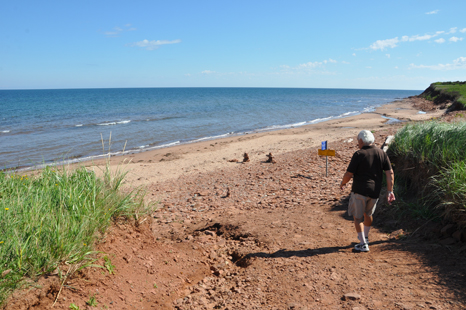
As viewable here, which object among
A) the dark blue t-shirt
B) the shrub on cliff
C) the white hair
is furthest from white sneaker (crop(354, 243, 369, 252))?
the shrub on cliff

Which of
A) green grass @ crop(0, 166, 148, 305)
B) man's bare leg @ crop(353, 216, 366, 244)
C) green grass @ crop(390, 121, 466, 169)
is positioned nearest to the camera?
green grass @ crop(0, 166, 148, 305)

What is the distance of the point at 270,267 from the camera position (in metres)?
4.33

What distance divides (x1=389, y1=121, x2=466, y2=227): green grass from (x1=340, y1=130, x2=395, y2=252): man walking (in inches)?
37.3

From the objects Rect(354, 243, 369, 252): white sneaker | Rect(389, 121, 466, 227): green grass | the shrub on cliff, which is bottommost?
Rect(354, 243, 369, 252): white sneaker

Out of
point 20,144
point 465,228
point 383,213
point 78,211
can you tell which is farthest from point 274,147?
point 20,144

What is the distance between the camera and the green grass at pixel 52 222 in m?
2.95

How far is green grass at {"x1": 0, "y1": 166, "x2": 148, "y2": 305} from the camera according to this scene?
9.67ft

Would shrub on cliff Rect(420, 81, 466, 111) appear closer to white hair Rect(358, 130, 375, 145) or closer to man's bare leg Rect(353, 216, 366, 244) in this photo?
white hair Rect(358, 130, 375, 145)

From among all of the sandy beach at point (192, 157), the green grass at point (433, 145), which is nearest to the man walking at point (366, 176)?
the green grass at point (433, 145)

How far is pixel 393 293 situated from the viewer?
3.48 metres

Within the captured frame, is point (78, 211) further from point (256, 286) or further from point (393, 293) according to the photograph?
point (393, 293)

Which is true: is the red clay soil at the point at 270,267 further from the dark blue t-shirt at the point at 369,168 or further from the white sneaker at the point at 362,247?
the dark blue t-shirt at the point at 369,168

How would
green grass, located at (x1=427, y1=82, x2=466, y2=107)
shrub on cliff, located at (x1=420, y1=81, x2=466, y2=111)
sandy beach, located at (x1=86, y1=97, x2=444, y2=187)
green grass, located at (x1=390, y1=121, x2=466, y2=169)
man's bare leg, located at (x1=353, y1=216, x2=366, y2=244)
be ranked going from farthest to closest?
green grass, located at (x1=427, y1=82, x2=466, y2=107), shrub on cliff, located at (x1=420, y1=81, x2=466, y2=111), sandy beach, located at (x1=86, y1=97, x2=444, y2=187), green grass, located at (x1=390, y1=121, x2=466, y2=169), man's bare leg, located at (x1=353, y1=216, x2=366, y2=244)

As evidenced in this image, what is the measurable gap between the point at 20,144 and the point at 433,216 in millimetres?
22835
